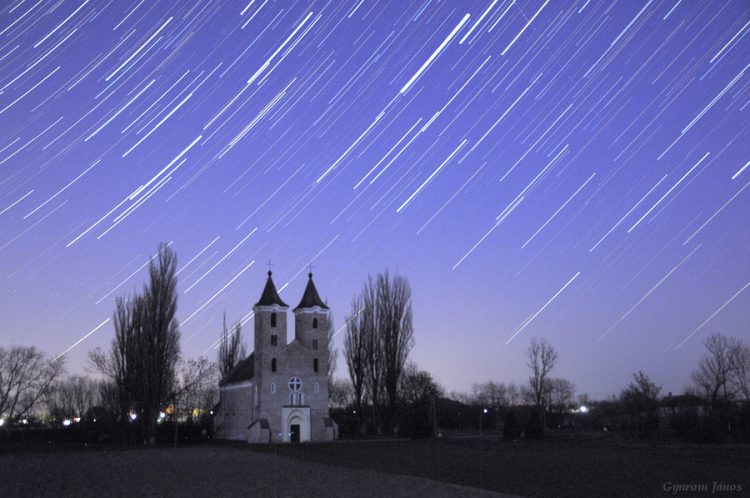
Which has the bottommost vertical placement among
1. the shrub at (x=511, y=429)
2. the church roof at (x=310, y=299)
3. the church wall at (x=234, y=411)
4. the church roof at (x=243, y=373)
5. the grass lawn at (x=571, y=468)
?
the grass lawn at (x=571, y=468)

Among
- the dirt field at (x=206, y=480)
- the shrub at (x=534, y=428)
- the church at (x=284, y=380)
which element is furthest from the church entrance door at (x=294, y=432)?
the dirt field at (x=206, y=480)

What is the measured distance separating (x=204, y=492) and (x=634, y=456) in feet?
52.9

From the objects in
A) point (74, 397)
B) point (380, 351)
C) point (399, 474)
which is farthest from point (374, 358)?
point (74, 397)

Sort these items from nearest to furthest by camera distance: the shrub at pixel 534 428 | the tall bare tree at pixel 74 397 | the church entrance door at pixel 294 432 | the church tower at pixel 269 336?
the shrub at pixel 534 428, the church entrance door at pixel 294 432, the church tower at pixel 269 336, the tall bare tree at pixel 74 397

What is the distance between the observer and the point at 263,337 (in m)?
50.1

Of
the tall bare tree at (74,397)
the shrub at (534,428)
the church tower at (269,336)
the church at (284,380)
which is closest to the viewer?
the shrub at (534,428)

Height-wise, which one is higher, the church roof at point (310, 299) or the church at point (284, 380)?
the church roof at point (310, 299)

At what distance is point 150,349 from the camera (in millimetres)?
44656

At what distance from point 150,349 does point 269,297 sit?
34.1ft

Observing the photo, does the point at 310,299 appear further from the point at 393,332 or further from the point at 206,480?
the point at 206,480

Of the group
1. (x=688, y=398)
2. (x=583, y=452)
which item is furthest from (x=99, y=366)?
(x=688, y=398)

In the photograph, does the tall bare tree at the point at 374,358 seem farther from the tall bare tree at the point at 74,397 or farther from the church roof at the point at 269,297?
the tall bare tree at the point at 74,397

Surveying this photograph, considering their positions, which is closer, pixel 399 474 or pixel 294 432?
pixel 399 474

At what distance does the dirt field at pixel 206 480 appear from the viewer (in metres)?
16.3
